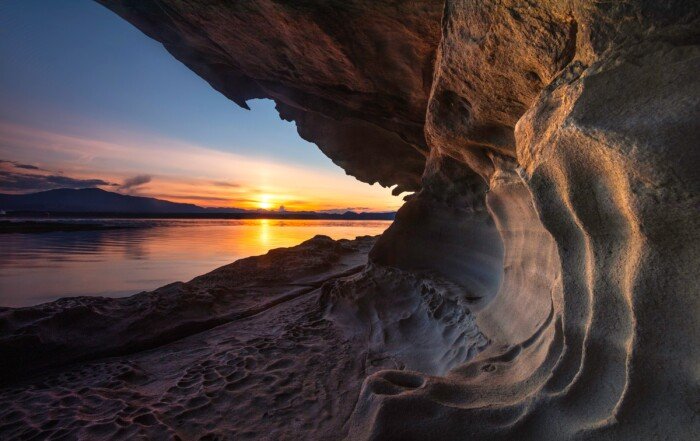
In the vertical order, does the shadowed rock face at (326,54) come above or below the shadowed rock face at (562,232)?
above

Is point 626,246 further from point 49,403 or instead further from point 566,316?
point 49,403

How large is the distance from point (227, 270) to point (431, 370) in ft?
16.9

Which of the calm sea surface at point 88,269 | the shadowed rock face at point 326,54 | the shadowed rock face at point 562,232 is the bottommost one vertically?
the calm sea surface at point 88,269

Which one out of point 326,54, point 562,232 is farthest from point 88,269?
point 562,232

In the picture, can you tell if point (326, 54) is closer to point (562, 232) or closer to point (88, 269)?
point (562, 232)

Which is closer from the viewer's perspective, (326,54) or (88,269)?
(326,54)

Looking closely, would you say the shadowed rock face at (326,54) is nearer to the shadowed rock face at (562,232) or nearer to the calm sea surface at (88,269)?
the shadowed rock face at (562,232)

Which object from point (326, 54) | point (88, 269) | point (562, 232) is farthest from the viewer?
point (88, 269)

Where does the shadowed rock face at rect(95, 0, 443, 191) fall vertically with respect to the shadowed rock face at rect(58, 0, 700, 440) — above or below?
above

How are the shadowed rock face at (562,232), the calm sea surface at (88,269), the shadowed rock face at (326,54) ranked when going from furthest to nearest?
the calm sea surface at (88,269) < the shadowed rock face at (326,54) < the shadowed rock face at (562,232)

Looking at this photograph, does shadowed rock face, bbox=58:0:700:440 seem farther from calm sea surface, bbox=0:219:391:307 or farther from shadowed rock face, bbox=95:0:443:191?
calm sea surface, bbox=0:219:391:307

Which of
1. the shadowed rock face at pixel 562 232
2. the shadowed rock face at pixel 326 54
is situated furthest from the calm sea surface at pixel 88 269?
the shadowed rock face at pixel 562 232

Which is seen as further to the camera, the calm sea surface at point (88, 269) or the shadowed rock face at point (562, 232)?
the calm sea surface at point (88, 269)

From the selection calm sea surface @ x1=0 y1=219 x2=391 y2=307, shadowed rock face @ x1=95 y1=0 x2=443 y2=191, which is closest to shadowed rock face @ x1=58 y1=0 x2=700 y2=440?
shadowed rock face @ x1=95 y1=0 x2=443 y2=191
